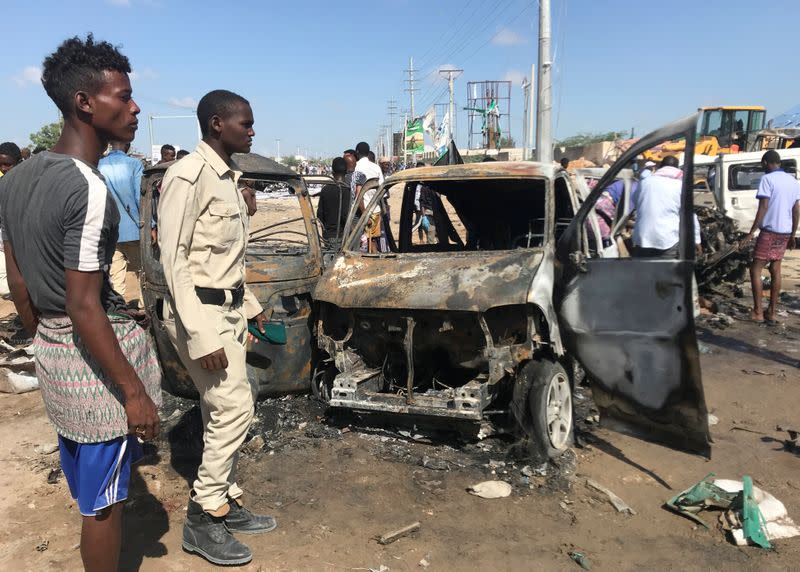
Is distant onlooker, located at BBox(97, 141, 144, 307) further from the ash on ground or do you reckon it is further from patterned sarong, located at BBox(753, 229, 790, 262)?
patterned sarong, located at BBox(753, 229, 790, 262)

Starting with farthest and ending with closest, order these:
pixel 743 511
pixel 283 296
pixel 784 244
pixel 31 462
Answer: pixel 784 244
pixel 283 296
pixel 31 462
pixel 743 511

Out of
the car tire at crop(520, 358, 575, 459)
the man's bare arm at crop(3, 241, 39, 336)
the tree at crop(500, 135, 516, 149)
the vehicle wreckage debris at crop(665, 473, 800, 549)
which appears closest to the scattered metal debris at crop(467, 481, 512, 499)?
the car tire at crop(520, 358, 575, 459)

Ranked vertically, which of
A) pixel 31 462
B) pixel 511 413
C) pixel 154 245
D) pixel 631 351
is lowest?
pixel 31 462

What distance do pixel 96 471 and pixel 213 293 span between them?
2.85ft

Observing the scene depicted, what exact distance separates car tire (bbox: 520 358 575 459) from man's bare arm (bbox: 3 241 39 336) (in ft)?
8.74

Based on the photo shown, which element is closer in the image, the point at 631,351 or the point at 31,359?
the point at 631,351

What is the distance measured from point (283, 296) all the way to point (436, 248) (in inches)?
78.7

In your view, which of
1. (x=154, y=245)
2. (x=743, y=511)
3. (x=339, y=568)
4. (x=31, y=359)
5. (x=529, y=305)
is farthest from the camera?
(x=31, y=359)

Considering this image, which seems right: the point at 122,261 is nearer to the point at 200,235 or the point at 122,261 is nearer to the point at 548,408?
the point at 200,235

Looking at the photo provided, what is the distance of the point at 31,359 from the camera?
5730 mm

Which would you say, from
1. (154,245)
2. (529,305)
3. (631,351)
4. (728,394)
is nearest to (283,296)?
(154,245)

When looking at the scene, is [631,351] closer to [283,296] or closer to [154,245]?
[283,296]

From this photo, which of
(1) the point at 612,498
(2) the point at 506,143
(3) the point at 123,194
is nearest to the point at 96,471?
(1) the point at 612,498

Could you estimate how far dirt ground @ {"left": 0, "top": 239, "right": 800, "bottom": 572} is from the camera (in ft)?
9.87
